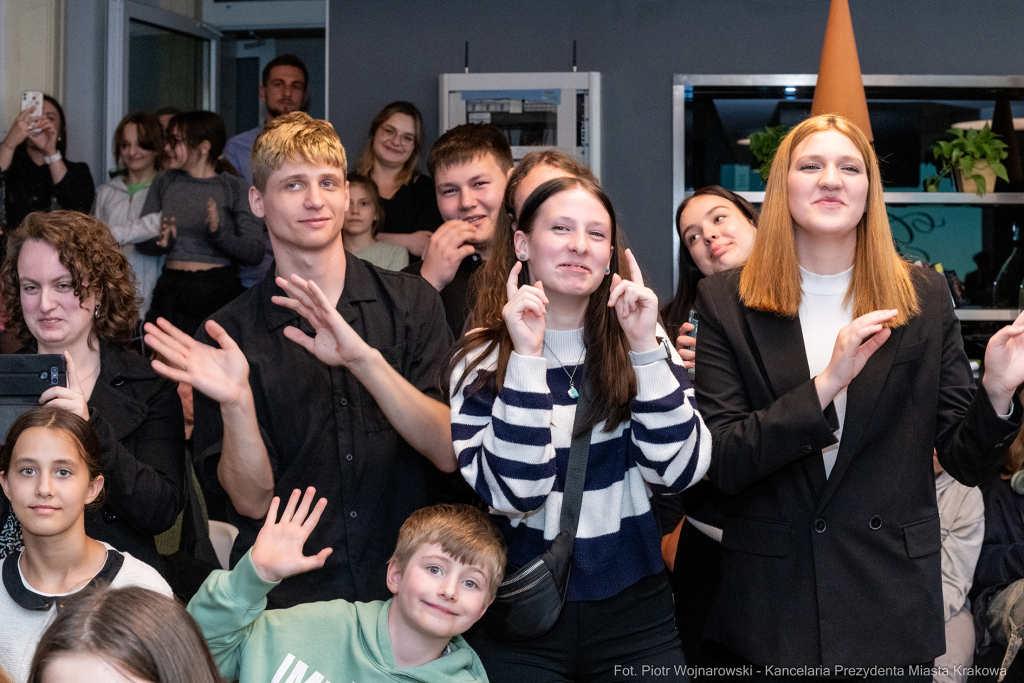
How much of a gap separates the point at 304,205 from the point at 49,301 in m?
0.65

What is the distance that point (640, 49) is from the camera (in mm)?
4770

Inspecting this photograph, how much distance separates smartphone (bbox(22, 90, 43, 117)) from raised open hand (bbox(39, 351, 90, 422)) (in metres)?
2.16

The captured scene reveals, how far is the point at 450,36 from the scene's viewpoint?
4820 mm

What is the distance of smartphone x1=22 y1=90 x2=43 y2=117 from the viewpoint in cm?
393

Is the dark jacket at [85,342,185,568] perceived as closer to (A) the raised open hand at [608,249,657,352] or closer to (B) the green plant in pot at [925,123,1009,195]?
(A) the raised open hand at [608,249,657,352]

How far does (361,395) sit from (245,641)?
22.8 inches

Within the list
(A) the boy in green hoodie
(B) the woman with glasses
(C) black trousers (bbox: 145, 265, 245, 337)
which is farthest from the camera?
(B) the woman with glasses

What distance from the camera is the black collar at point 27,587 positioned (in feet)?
6.77

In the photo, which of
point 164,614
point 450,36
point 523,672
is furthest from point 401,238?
point 164,614

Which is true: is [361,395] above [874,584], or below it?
above

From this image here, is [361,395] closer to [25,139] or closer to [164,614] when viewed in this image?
[164,614]

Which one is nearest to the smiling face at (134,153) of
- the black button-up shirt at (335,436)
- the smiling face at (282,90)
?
the smiling face at (282,90)

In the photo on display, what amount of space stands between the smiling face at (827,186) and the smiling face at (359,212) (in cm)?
207

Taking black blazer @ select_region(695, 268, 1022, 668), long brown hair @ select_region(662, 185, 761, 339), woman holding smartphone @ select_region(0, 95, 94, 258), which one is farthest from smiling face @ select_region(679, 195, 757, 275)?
woman holding smartphone @ select_region(0, 95, 94, 258)
